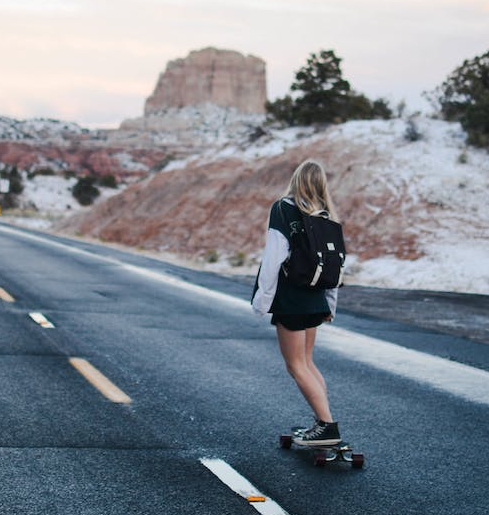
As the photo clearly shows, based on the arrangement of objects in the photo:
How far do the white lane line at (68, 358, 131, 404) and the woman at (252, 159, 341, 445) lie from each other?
80.5 inches

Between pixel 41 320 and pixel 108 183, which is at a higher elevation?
pixel 108 183

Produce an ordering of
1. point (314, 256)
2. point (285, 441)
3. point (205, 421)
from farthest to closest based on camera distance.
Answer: point (205, 421)
point (285, 441)
point (314, 256)

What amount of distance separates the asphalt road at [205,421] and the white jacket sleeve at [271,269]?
3.49 feet

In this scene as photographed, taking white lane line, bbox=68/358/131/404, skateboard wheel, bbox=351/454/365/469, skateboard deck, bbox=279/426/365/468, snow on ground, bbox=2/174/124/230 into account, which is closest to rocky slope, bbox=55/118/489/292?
white lane line, bbox=68/358/131/404

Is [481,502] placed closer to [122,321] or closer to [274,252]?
[274,252]

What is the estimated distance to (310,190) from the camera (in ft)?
19.6

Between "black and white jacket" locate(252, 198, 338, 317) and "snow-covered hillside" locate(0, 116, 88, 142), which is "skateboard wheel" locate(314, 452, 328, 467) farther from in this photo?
"snow-covered hillside" locate(0, 116, 88, 142)

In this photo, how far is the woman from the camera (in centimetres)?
590

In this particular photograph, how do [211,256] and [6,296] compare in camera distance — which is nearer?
[6,296]

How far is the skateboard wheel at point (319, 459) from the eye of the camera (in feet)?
19.6

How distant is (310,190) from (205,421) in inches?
85.0

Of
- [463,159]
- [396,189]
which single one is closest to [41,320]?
[396,189]

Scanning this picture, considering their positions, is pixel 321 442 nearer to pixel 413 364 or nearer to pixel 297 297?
pixel 297 297

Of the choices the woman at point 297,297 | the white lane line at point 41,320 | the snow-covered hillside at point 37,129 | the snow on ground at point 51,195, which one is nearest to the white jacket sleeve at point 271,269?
the woman at point 297,297
